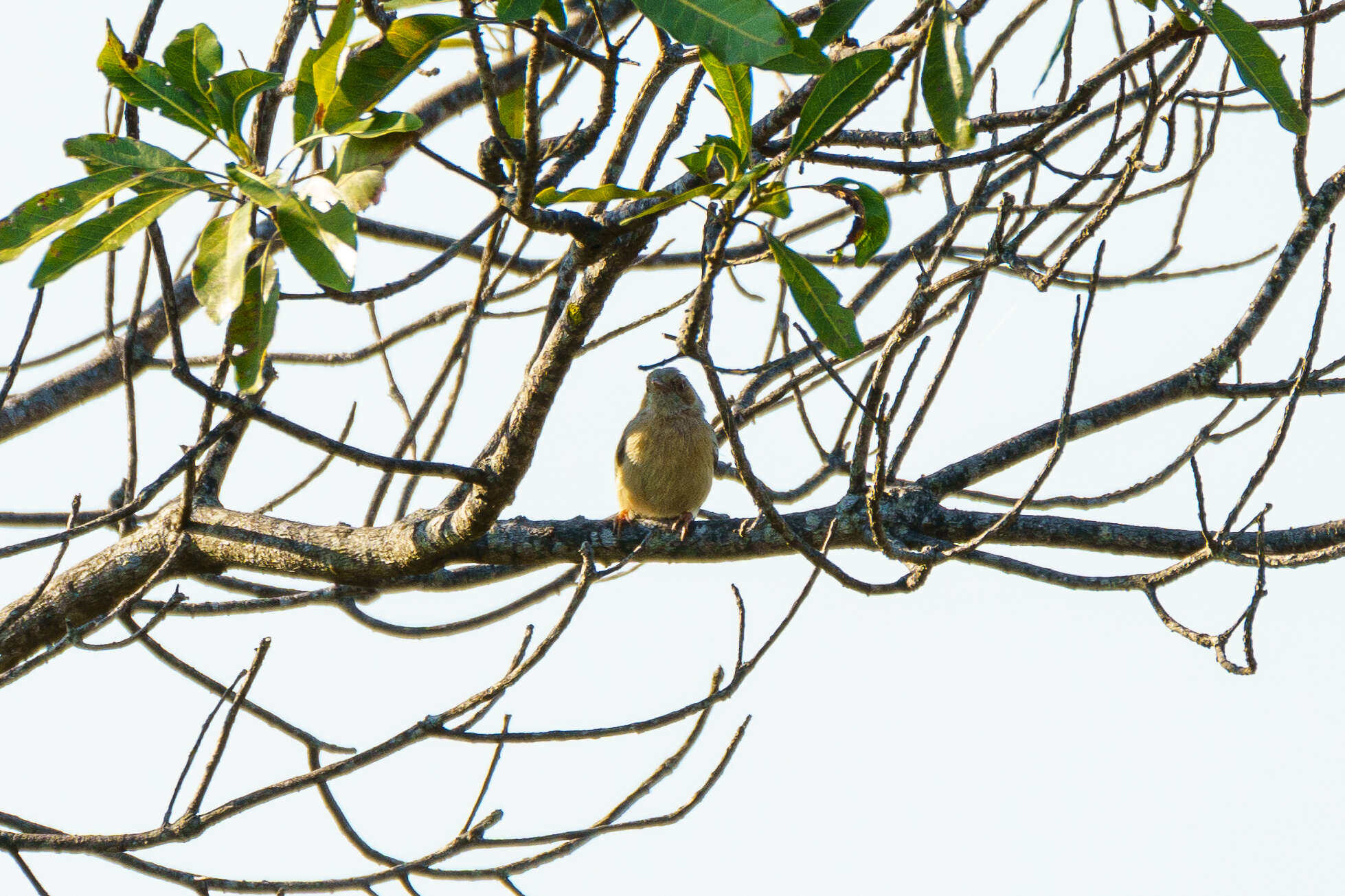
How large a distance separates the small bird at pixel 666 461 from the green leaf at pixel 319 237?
10.7ft

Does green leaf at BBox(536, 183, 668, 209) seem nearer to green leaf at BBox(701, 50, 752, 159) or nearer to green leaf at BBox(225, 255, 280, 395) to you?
green leaf at BBox(701, 50, 752, 159)

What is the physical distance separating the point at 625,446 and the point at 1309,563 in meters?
3.59

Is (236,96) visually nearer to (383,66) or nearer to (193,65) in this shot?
(193,65)

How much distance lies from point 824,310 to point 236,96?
1184mm

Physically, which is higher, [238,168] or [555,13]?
[555,13]

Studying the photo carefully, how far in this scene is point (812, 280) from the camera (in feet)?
8.09

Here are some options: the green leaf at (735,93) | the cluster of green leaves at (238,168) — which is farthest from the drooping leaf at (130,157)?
the green leaf at (735,93)

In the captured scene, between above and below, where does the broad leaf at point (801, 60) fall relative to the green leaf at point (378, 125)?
below

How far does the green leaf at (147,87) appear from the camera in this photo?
238cm

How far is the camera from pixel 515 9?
6.50 feet

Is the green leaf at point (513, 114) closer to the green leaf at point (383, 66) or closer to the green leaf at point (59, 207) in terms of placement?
the green leaf at point (383, 66)

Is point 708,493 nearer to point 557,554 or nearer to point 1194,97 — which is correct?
point 557,554

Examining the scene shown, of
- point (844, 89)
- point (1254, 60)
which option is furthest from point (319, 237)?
point (1254, 60)

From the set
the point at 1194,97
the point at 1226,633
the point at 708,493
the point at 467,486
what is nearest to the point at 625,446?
the point at 708,493
